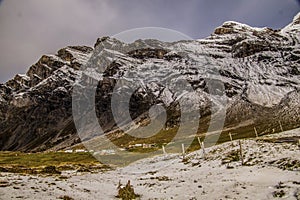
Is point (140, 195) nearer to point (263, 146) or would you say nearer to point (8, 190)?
point (8, 190)

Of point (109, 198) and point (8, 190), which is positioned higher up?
point (8, 190)

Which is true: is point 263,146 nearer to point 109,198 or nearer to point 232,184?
point 232,184

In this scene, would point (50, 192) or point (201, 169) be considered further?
Result: point (201, 169)

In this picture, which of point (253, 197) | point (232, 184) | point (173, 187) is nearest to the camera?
point (253, 197)

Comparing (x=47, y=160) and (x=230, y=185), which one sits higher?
(x=47, y=160)

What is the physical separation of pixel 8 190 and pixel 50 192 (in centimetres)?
390

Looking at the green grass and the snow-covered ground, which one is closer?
the snow-covered ground

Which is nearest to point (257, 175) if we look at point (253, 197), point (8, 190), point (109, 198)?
point (253, 197)

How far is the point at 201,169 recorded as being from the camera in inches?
1828

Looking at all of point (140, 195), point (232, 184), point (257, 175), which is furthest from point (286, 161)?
point (140, 195)

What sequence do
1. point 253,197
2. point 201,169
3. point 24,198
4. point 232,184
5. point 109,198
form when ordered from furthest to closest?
point 201,169
point 109,198
point 232,184
point 24,198
point 253,197

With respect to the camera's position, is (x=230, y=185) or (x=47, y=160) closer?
(x=230, y=185)

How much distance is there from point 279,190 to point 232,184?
592cm

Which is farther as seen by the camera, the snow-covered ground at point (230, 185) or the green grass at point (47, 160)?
the green grass at point (47, 160)
